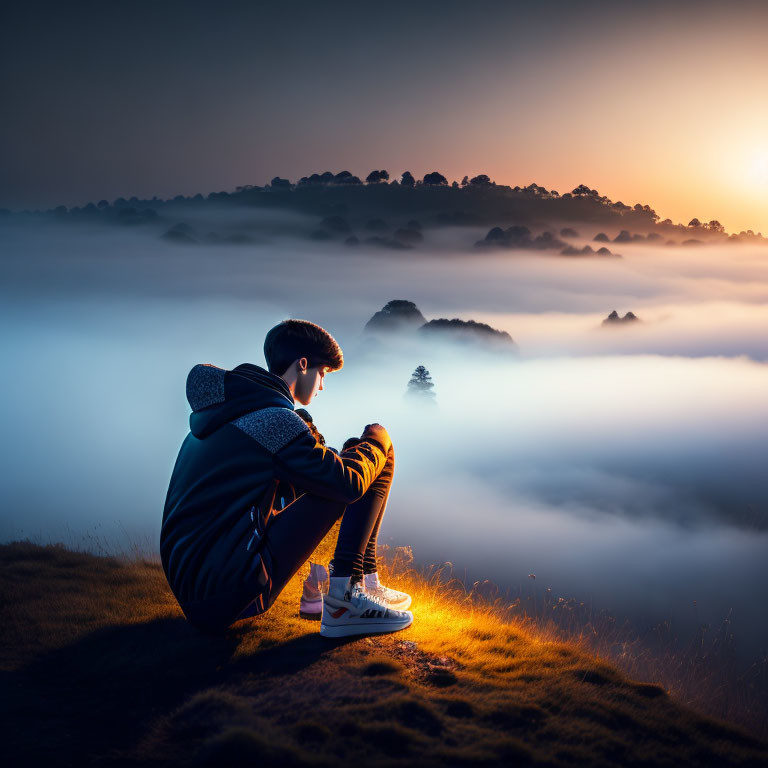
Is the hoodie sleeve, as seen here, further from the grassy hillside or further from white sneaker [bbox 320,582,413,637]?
the grassy hillside

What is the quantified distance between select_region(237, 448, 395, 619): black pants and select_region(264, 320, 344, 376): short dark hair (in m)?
0.71

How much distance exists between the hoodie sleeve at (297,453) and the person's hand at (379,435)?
0.46 metres

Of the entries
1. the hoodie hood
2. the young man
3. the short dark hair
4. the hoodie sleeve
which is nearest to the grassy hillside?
the young man

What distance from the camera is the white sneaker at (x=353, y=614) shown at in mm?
3447

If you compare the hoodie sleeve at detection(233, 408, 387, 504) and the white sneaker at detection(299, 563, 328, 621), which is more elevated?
the hoodie sleeve at detection(233, 408, 387, 504)

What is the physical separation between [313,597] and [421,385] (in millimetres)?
39485

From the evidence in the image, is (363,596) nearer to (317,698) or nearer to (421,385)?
(317,698)

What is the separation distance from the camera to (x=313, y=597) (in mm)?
4098

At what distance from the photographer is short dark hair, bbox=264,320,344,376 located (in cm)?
336

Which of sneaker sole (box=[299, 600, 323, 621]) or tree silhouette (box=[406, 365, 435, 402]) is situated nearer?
sneaker sole (box=[299, 600, 323, 621])

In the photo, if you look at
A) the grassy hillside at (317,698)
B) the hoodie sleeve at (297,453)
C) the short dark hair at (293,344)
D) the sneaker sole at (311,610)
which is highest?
the short dark hair at (293,344)

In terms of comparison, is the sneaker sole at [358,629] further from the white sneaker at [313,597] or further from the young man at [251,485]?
the white sneaker at [313,597]

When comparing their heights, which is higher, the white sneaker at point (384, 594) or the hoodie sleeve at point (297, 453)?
the hoodie sleeve at point (297, 453)

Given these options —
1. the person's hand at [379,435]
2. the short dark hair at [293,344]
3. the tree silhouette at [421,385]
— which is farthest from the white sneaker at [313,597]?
the tree silhouette at [421,385]
